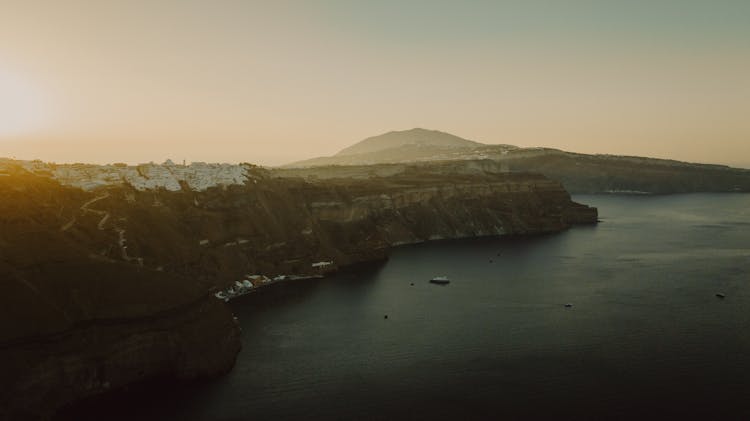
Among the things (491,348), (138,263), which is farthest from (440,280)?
(138,263)

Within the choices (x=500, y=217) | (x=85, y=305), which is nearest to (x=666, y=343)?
(x=85, y=305)

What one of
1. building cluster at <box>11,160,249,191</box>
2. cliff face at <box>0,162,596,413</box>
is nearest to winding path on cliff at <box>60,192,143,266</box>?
cliff face at <box>0,162,596,413</box>

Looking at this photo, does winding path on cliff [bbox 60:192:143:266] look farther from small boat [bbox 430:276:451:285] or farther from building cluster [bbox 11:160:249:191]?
small boat [bbox 430:276:451:285]

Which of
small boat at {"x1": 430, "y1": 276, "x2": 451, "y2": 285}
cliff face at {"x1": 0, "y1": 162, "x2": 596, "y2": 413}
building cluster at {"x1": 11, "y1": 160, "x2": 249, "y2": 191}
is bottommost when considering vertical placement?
small boat at {"x1": 430, "y1": 276, "x2": 451, "y2": 285}

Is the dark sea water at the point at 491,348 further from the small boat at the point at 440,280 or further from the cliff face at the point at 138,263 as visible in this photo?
the cliff face at the point at 138,263

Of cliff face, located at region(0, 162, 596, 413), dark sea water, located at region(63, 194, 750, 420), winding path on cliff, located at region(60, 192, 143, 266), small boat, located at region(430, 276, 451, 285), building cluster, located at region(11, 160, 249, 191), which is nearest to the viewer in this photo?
→ dark sea water, located at region(63, 194, 750, 420)
